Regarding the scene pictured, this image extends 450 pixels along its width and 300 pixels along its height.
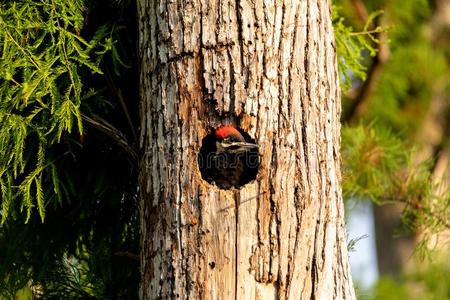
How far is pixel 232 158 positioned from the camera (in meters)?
3.48

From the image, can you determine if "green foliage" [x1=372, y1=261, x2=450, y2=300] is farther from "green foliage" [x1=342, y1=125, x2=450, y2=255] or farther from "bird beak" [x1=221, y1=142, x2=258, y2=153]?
"bird beak" [x1=221, y1=142, x2=258, y2=153]

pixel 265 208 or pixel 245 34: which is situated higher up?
pixel 245 34

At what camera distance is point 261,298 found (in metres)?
3.15

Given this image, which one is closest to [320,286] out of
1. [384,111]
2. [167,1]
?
[167,1]

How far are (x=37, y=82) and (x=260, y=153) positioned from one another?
0.88 metres

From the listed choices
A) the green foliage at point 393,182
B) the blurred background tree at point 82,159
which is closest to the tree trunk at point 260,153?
the blurred background tree at point 82,159

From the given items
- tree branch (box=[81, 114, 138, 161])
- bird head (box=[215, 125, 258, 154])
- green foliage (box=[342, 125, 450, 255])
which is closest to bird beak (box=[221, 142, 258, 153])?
bird head (box=[215, 125, 258, 154])

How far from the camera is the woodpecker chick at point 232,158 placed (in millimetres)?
3277

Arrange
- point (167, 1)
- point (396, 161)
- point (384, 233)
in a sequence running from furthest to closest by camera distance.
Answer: point (384, 233) < point (396, 161) < point (167, 1)

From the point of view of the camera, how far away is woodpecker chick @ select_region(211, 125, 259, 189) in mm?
3277

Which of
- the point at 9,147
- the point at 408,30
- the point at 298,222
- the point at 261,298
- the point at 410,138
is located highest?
the point at 408,30

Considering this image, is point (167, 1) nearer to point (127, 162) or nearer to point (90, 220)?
point (127, 162)

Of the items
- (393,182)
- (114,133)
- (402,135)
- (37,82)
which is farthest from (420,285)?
(37,82)

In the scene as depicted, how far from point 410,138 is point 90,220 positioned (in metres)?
4.44
